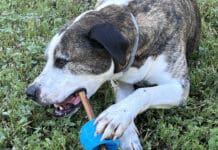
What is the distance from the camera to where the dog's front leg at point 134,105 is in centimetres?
340

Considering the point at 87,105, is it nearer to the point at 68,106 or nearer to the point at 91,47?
the point at 68,106

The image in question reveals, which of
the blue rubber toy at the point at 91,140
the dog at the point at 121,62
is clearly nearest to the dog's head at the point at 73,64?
the dog at the point at 121,62

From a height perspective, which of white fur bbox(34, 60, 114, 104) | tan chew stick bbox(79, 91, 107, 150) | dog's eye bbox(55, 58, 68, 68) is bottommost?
tan chew stick bbox(79, 91, 107, 150)

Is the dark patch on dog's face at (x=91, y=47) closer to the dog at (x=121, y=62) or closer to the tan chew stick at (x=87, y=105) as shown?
the dog at (x=121, y=62)

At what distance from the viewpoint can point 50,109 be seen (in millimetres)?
4113

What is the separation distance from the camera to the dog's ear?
357 cm

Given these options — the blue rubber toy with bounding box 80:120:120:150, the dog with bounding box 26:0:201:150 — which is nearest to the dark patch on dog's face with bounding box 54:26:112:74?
the dog with bounding box 26:0:201:150

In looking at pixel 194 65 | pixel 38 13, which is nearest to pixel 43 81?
pixel 194 65

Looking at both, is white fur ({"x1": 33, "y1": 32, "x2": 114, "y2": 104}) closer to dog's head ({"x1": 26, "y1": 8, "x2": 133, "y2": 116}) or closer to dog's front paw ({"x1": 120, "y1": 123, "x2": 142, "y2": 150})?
dog's head ({"x1": 26, "y1": 8, "x2": 133, "y2": 116})

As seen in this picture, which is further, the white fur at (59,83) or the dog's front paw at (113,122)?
the white fur at (59,83)

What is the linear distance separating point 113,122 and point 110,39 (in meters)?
0.58

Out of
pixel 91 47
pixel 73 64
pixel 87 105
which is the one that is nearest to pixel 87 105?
pixel 87 105

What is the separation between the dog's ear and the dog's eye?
264mm

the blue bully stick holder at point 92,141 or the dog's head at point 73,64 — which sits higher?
the dog's head at point 73,64
